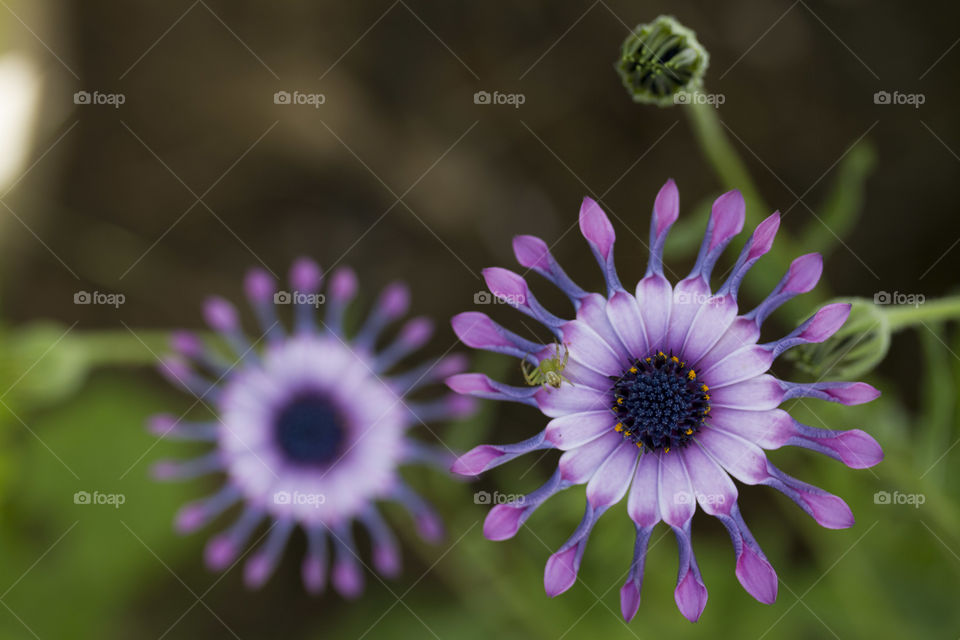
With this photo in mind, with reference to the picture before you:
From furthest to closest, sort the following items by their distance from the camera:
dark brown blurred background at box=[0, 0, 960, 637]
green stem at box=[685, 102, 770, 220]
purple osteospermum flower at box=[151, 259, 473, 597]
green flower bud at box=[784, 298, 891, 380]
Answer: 1. dark brown blurred background at box=[0, 0, 960, 637]
2. purple osteospermum flower at box=[151, 259, 473, 597]
3. green stem at box=[685, 102, 770, 220]
4. green flower bud at box=[784, 298, 891, 380]

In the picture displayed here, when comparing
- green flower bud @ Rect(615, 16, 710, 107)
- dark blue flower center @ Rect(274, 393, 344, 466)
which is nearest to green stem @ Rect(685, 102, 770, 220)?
green flower bud @ Rect(615, 16, 710, 107)

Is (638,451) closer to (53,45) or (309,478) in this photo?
(309,478)

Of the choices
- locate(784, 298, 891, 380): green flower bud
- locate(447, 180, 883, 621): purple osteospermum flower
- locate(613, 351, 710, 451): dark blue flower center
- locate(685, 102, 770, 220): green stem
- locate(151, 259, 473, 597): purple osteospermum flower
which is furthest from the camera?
locate(151, 259, 473, 597): purple osteospermum flower

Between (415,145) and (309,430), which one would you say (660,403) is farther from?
(415,145)

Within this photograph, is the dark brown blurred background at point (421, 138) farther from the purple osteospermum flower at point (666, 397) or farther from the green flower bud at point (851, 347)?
the purple osteospermum flower at point (666, 397)

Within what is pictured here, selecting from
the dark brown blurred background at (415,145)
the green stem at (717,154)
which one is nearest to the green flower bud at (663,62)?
the green stem at (717,154)

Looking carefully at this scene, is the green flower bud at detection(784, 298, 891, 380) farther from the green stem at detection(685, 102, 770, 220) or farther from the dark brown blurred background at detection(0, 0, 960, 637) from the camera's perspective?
the dark brown blurred background at detection(0, 0, 960, 637)
